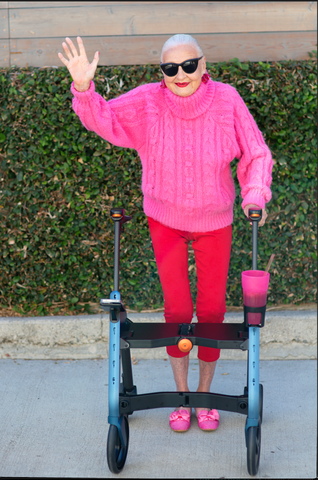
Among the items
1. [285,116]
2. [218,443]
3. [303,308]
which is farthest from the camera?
[303,308]

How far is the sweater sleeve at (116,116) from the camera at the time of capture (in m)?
2.63

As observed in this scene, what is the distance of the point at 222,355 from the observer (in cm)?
397

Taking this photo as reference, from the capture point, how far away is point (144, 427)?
3066 millimetres

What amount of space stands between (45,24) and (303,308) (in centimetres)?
278

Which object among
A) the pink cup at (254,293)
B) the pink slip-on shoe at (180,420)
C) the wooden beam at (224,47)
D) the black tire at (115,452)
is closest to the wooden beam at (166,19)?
the wooden beam at (224,47)

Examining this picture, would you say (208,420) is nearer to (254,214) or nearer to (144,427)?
(144,427)

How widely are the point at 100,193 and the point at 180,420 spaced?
1704 millimetres

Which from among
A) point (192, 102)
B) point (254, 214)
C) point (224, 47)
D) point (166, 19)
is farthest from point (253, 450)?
point (166, 19)

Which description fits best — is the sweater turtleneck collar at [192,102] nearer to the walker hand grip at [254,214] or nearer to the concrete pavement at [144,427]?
the walker hand grip at [254,214]

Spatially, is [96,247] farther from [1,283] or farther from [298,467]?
[298,467]

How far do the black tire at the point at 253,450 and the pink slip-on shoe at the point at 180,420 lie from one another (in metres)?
0.51

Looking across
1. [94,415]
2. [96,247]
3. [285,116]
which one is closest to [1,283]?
[96,247]

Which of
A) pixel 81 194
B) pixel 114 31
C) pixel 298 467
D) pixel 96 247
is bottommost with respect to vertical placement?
pixel 298 467

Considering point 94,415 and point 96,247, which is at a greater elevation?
point 96,247
